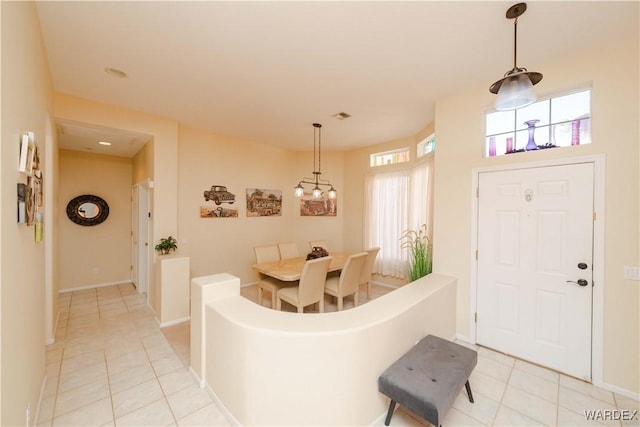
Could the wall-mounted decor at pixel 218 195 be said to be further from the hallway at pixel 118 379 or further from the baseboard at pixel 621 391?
the baseboard at pixel 621 391

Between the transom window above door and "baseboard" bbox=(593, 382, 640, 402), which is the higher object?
the transom window above door

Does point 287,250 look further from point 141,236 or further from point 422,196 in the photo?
point 141,236

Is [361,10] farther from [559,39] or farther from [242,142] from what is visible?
[242,142]

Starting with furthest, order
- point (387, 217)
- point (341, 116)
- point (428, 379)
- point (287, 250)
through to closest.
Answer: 1. point (387, 217)
2. point (287, 250)
3. point (341, 116)
4. point (428, 379)

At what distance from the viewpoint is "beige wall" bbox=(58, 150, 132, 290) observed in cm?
464

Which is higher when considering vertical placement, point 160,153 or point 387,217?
point 160,153

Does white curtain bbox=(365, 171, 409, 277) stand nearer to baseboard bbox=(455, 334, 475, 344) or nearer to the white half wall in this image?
baseboard bbox=(455, 334, 475, 344)

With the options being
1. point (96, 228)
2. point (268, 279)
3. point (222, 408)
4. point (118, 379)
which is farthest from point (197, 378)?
point (96, 228)

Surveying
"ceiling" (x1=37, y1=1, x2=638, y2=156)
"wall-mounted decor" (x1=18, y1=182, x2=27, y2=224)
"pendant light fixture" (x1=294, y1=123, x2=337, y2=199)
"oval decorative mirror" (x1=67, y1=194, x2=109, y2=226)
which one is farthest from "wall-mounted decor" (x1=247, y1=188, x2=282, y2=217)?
"wall-mounted decor" (x1=18, y1=182, x2=27, y2=224)

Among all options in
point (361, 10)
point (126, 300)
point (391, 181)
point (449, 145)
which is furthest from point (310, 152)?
point (126, 300)

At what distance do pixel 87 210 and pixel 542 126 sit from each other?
278 inches

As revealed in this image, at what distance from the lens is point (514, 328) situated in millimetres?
2592

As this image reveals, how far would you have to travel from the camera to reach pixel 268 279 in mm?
3828

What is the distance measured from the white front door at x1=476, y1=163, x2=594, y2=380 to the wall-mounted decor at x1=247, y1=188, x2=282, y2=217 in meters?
3.79
